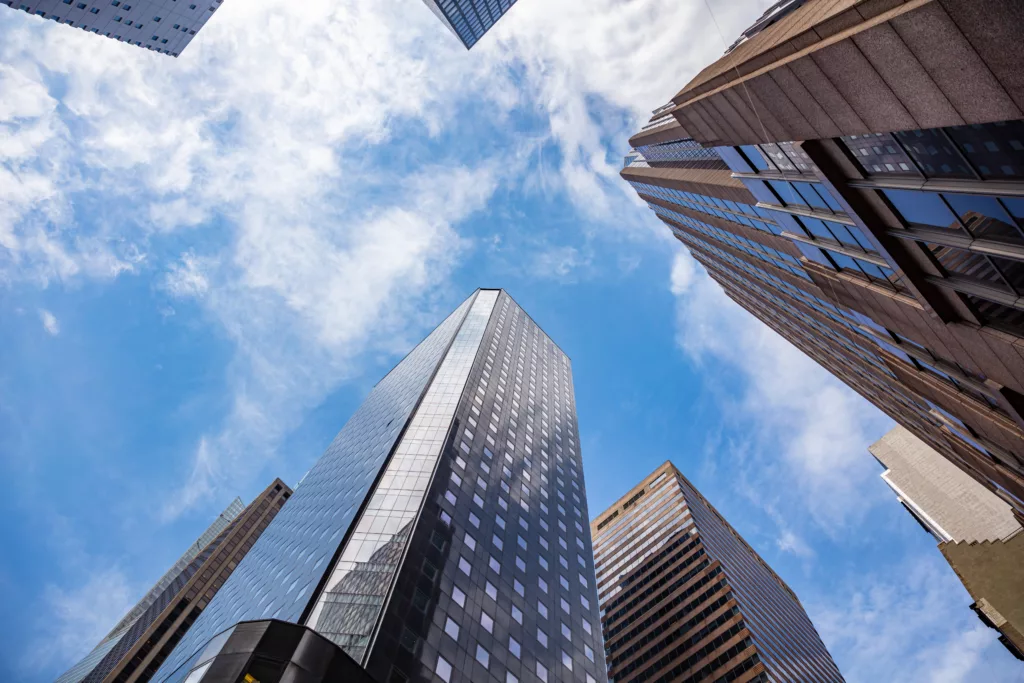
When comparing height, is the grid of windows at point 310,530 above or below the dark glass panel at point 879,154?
above

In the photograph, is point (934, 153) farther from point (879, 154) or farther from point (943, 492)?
point (943, 492)

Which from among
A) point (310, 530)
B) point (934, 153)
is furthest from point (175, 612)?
point (934, 153)

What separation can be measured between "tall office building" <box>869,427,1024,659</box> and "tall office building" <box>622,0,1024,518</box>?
461 cm

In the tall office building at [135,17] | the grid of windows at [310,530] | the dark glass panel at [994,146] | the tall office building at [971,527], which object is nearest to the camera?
the dark glass panel at [994,146]

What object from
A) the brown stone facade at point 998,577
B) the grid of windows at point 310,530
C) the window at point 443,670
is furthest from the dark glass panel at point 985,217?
the grid of windows at point 310,530

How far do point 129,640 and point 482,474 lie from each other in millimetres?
97038

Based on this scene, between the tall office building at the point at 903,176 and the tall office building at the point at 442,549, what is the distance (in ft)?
94.4

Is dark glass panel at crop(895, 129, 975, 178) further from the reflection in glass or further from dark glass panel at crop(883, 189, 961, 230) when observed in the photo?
the reflection in glass

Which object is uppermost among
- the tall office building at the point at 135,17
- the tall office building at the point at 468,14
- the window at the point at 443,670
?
the tall office building at the point at 468,14

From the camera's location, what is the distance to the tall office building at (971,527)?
20.8m

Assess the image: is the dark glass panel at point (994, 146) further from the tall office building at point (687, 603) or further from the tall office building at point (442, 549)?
the tall office building at point (687, 603)

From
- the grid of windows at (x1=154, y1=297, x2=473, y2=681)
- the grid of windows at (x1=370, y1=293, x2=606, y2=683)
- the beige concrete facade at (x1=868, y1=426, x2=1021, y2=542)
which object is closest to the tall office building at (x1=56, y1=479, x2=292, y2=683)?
the grid of windows at (x1=154, y1=297, x2=473, y2=681)

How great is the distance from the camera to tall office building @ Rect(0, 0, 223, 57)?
6869 cm

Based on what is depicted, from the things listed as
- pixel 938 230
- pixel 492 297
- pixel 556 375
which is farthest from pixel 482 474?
pixel 492 297
